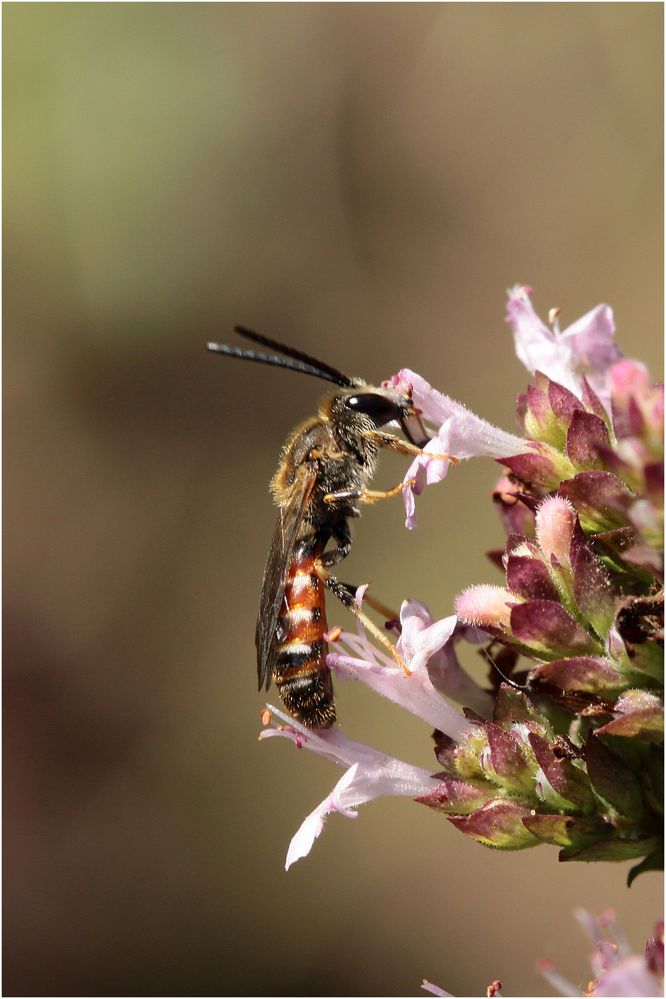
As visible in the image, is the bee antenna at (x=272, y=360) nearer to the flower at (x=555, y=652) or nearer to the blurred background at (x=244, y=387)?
the flower at (x=555, y=652)

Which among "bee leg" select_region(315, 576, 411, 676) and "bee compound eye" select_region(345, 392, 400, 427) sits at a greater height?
"bee compound eye" select_region(345, 392, 400, 427)

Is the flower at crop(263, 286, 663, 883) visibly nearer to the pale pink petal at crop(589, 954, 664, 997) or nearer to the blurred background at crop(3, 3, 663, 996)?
the pale pink petal at crop(589, 954, 664, 997)

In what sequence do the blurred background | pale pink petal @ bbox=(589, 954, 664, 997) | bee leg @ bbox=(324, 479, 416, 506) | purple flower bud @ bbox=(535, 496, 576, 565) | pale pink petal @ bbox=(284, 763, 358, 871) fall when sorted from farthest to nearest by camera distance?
the blurred background → bee leg @ bbox=(324, 479, 416, 506) → pale pink petal @ bbox=(284, 763, 358, 871) → purple flower bud @ bbox=(535, 496, 576, 565) → pale pink petal @ bbox=(589, 954, 664, 997)

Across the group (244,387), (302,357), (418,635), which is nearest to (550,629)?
(418,635)

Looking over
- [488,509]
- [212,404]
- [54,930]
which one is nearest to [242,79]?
[212,404]

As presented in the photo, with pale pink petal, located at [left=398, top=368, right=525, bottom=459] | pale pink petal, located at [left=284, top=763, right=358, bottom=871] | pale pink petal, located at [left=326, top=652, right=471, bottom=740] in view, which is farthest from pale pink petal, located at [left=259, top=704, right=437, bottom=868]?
pale pink petal, located at [left=398, top=368, right=525, bottom=459]

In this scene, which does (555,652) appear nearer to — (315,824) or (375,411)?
(315,824)

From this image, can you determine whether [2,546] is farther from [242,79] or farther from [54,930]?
[242,79]

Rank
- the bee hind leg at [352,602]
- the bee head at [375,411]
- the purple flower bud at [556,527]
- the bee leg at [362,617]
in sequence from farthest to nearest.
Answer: the bee head at [375,411]
the bee hind leg at [352,602]
the bee leg at [362,617]
the purple flower bud at [556,527]

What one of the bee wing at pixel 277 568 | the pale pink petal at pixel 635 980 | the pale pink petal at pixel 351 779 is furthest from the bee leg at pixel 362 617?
the pale pink petal at pixel 635 980
